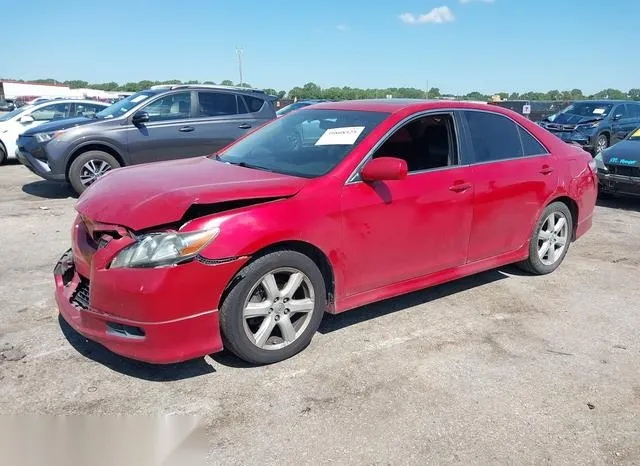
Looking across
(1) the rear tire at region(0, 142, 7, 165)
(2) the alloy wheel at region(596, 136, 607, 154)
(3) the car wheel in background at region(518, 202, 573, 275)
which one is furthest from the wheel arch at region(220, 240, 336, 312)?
(2) the alloy wheel at region(596, 136, 607, 154)

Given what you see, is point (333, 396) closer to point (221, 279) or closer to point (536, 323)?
point (221, 279)

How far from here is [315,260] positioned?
3.64 meters

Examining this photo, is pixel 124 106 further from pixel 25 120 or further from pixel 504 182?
pixel 504 182

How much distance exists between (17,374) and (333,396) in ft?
6.27

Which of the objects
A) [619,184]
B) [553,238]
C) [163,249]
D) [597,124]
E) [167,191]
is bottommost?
[619,184]

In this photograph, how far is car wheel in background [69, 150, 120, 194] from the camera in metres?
8.45

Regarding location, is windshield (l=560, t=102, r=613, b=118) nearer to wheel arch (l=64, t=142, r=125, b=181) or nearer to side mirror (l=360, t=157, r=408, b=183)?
wheel arch (l=64, t=142, r=125, b=181)

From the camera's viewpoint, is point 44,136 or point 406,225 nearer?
point 406,225

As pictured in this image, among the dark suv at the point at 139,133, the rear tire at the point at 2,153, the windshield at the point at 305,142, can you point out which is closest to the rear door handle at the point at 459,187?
the windshield at the point at 305,142

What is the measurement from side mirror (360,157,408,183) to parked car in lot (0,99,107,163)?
10.7 meters

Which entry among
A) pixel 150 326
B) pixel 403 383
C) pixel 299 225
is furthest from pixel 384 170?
pixel 150 326

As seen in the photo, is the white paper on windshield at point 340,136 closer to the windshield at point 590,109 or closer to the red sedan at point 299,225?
the red sedan at point 299,225

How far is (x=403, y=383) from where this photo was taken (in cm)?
335

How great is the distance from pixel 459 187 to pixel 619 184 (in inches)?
220
